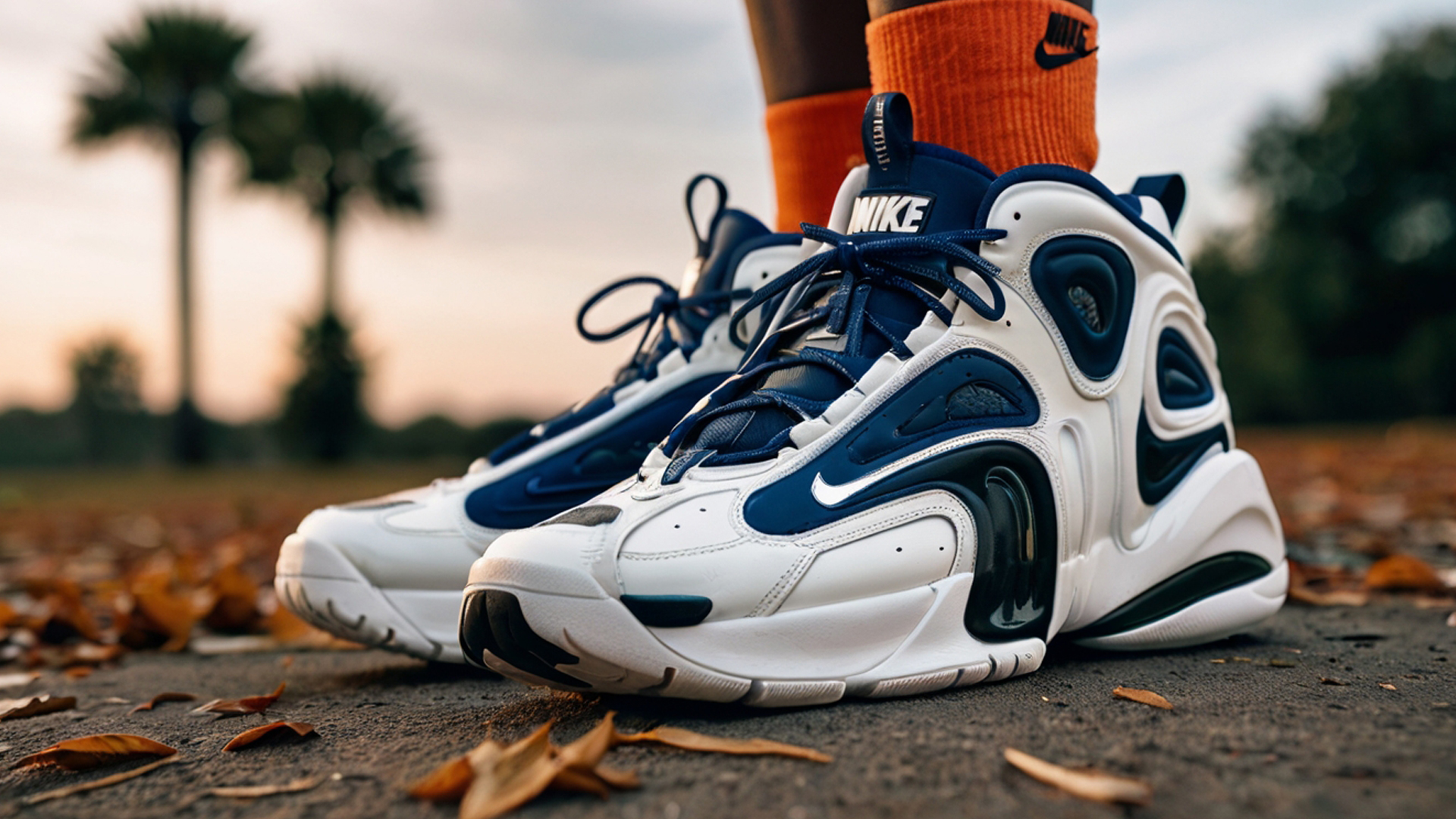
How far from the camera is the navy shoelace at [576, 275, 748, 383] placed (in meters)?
1.76

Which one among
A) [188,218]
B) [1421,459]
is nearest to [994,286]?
[1421,459]

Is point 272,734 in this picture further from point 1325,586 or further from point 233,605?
point 1325,586

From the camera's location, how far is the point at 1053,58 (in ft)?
4.93

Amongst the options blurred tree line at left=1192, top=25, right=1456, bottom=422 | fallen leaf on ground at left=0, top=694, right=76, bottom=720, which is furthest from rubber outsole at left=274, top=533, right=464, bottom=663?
blurred tree line at left=1192, top=25, right=1456, bottom=422

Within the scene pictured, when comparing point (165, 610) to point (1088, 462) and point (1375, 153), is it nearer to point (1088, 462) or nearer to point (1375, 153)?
point (1088, 462)

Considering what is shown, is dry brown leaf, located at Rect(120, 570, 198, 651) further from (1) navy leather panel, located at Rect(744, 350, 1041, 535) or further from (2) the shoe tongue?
(2) the shoe tongue

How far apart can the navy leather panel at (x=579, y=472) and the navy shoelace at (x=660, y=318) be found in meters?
0.09

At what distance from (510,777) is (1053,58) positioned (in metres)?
1.24

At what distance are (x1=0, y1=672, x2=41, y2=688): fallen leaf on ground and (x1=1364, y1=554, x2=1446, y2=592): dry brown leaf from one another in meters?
2.77

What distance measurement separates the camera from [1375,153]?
31234 mm

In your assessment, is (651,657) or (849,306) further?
(849,306)

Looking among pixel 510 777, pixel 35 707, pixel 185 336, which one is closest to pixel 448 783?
pixel 510 777

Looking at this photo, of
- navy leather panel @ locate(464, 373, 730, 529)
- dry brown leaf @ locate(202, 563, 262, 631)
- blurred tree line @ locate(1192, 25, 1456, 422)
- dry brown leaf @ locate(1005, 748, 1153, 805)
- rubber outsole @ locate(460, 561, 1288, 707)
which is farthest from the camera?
blurred tree line @ locate(1192, 25, 1456, 422)

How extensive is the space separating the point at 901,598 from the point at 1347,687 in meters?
0.57
